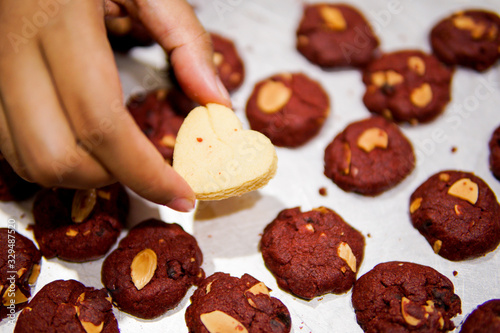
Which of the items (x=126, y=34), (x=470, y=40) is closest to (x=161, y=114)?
(x=126, y=34)

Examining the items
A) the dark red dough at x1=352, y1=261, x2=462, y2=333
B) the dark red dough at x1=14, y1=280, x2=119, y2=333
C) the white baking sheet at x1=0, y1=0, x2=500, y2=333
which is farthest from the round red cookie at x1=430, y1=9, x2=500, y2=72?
the dark red dough at x1=14, y1=280, x2=119, y2=333

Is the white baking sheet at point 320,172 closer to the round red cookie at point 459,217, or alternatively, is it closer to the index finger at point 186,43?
the round red cookie at point 459,217

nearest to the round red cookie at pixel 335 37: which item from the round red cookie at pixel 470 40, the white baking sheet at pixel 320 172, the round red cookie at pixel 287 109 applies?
the white baking sheet at pixel 320 172

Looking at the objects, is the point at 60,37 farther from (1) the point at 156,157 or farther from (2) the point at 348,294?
(2) the point at 348,294

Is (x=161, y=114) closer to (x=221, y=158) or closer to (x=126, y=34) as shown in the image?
(x=126, y=34)

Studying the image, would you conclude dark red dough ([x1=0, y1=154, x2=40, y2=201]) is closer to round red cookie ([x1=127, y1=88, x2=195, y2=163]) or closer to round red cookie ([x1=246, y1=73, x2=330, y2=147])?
round red cookie ([x1=127, y1=88, x2=195, y2=163])

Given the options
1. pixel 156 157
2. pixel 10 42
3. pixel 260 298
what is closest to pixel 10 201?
pixel 10 42

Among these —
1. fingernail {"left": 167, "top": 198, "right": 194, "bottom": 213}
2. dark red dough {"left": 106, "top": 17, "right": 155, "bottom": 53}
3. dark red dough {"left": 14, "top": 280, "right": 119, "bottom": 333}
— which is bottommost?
dark red dough {"left": 14, "top": 280, "right": 119, "bottom": 333}
